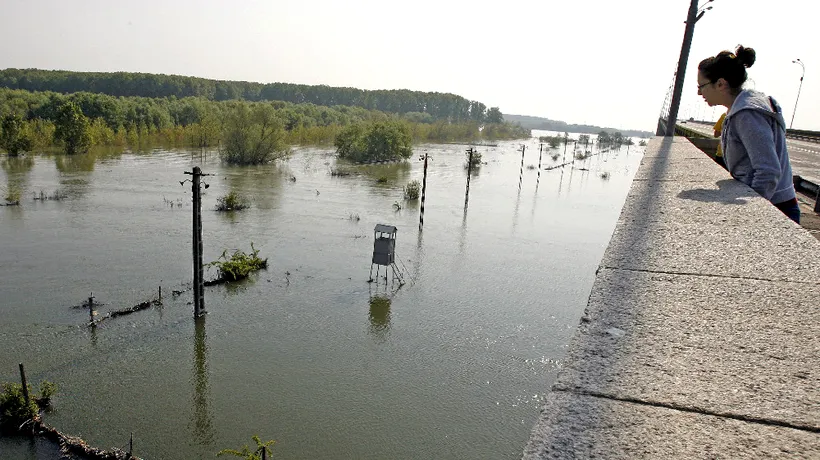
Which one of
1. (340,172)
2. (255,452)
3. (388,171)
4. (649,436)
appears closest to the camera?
(649,436)

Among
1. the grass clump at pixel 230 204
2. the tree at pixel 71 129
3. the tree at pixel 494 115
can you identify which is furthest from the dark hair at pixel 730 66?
the tree at pixel 494 115

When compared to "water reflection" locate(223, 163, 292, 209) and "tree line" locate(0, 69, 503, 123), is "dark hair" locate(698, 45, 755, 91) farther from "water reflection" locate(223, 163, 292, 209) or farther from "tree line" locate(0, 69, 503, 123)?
"tree line" locate(0, 69, 503, 123)

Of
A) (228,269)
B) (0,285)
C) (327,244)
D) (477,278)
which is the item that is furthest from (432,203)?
(0,285)

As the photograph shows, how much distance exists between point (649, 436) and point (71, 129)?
61404 millimetres

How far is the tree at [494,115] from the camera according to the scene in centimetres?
16550

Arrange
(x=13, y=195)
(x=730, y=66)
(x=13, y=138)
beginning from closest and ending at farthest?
(x=730, y=66) → (x=13, y=195) → (x=13, y=138)

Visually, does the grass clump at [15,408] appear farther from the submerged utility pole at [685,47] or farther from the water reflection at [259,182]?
the water reflection at [259,182]

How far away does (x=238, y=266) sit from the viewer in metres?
20.1

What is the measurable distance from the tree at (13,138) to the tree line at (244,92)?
48678mm

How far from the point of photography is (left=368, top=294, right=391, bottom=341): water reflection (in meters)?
16.0

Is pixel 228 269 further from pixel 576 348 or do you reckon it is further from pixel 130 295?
pixel 576 348

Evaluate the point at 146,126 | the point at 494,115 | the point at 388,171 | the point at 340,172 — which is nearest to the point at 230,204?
the point at 340,172

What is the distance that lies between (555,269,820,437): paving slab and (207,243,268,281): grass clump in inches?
753

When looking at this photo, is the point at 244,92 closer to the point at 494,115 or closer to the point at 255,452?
the point at 494,115
